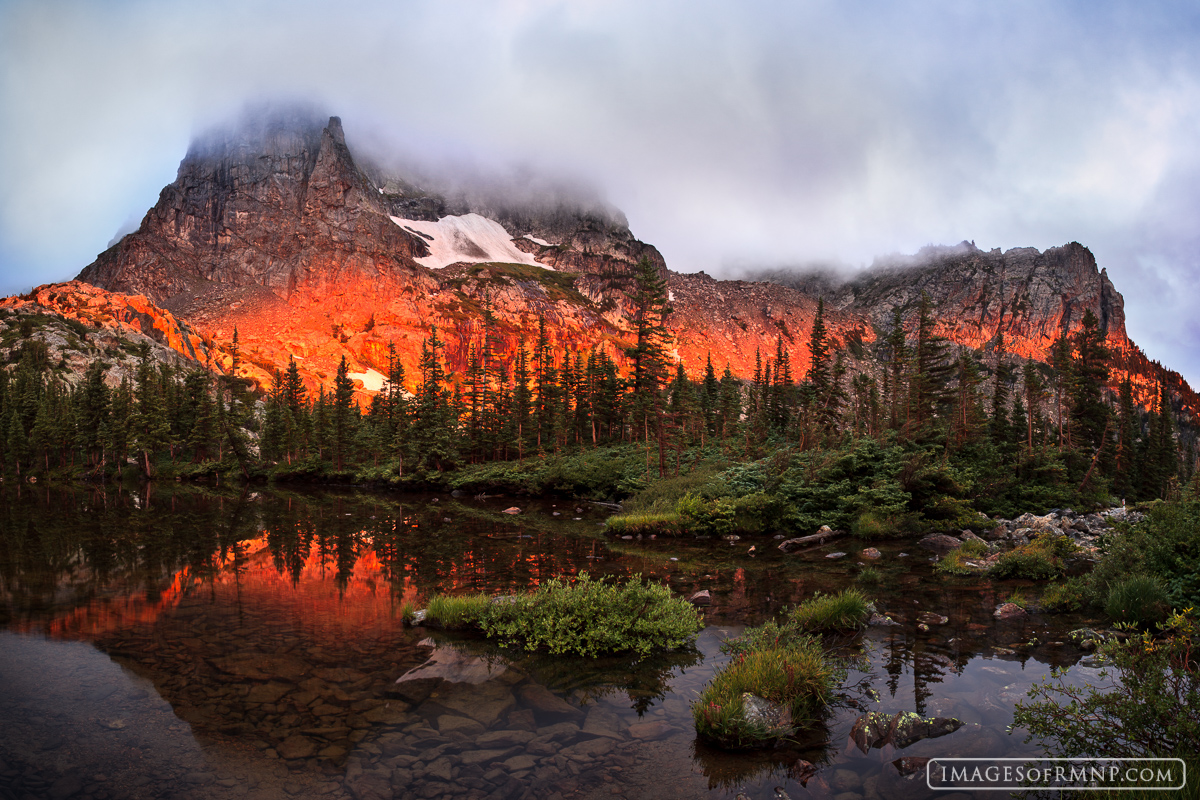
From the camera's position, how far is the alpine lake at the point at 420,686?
22.6ft

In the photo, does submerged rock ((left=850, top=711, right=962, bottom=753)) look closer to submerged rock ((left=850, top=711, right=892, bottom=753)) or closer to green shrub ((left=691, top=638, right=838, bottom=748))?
submerged rock ((left=850, top=711, right=892, bottom=753))

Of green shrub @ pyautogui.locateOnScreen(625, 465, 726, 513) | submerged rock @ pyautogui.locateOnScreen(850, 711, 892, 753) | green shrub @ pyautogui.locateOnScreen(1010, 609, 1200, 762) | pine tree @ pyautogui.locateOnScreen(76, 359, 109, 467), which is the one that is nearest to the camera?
green shrub @ pyautogui.locateOnScreen(1010, 609, 1200, 762)

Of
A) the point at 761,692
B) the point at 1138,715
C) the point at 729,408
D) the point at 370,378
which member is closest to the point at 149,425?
the point at 729,408

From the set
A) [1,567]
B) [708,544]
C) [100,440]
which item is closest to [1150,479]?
[708,544]

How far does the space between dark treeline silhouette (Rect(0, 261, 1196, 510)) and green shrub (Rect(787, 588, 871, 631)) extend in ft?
61.5

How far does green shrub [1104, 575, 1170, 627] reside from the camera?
33.5ft

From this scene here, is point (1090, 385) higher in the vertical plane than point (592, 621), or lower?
higher

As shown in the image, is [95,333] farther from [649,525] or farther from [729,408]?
[649,525]

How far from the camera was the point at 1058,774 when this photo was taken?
18.7 feet

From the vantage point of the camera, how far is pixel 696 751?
7434 mm

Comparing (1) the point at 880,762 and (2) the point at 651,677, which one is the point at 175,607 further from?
(1) the point at 880,762

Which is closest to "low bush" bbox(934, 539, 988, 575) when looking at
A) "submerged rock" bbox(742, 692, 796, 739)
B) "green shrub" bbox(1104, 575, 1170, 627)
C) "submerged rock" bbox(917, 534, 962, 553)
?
"submerged rock" bbox(917, 534, 962, 553)

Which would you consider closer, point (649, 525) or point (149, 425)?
point (649, 525)

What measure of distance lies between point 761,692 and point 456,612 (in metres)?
7.12
